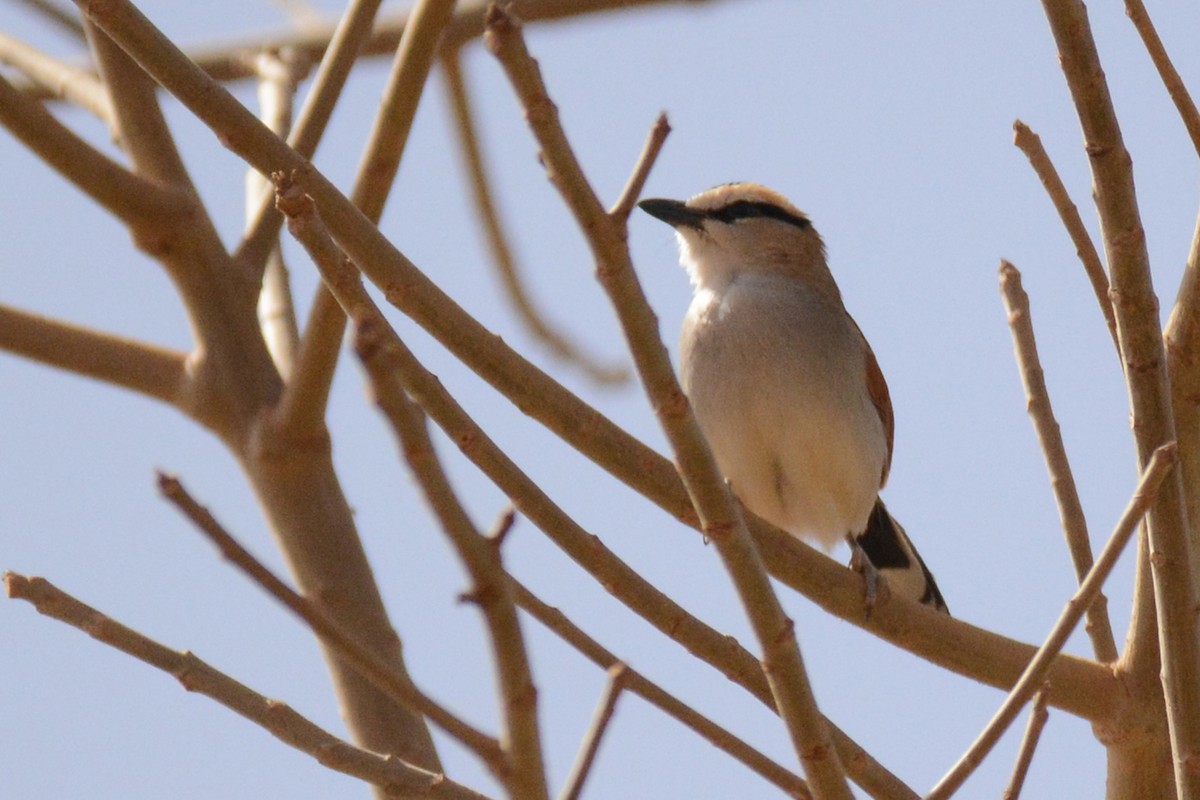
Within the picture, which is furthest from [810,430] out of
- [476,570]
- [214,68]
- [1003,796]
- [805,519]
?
[476,570]

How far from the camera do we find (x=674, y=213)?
6.13m

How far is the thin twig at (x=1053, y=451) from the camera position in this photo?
353 cm

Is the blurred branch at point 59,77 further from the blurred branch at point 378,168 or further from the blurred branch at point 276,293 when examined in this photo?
the blurred branch at point 378,168

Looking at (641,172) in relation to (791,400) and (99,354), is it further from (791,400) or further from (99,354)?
(791,400)

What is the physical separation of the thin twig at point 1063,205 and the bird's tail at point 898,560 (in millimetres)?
2425

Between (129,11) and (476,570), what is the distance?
1666 mm

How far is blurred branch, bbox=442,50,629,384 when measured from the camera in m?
5.50

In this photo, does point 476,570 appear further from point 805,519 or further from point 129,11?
point 805,519

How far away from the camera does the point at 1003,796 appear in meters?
2.64

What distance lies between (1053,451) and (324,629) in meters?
2.41

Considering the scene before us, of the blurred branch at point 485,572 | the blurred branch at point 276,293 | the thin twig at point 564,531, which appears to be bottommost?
the blurred branch at point 485,572

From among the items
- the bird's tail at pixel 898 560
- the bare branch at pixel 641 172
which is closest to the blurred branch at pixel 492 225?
the bird's tail at pixel 898 560

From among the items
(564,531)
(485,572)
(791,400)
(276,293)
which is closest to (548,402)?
(564,531)

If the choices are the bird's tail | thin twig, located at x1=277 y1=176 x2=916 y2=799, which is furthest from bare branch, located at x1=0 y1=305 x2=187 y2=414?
the bird's tail
